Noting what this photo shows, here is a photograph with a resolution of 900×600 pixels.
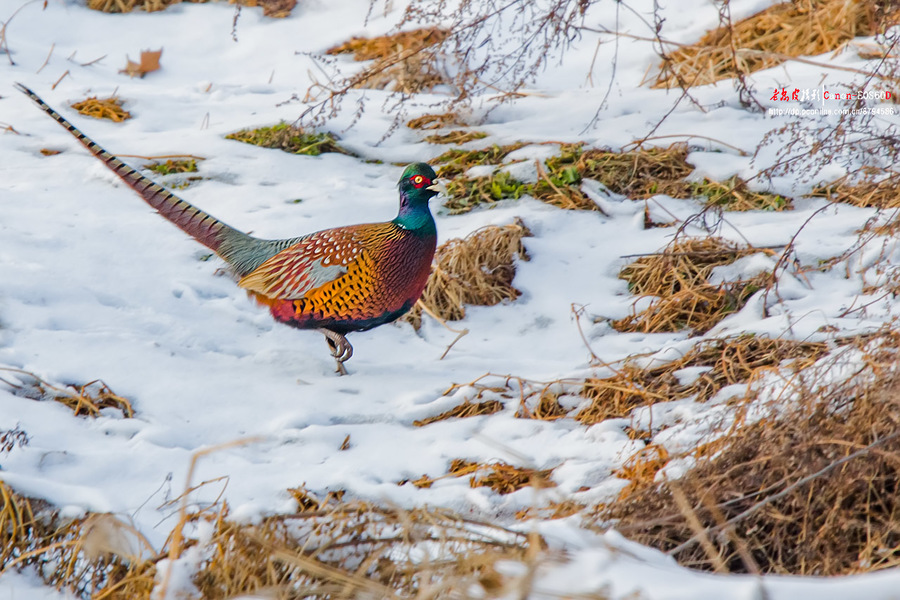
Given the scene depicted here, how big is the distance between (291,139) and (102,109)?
4.16 feet

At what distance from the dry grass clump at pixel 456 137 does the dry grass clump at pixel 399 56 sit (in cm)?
36

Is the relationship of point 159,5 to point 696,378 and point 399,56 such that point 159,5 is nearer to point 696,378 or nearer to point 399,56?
point 399,56

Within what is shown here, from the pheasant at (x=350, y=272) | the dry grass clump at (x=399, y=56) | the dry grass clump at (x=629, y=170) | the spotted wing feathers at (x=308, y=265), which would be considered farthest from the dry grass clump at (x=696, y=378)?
the dry grass clump at (x=399, y=56)

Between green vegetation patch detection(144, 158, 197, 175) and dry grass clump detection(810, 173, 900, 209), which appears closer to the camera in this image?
dry grass clump detection(810, 173, 900, 209)

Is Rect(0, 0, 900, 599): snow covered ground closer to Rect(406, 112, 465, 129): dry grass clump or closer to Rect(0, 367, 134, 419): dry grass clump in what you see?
Rect(0, 367, 134, 419): dry grass clump

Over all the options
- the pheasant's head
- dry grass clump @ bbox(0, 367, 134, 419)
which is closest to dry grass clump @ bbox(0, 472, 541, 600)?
dry grass clump @ bbox(0, 367, 134, 419)

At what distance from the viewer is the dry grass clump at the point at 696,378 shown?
2.89 metres

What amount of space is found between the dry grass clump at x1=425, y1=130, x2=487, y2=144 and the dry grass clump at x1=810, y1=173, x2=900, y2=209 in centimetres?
195

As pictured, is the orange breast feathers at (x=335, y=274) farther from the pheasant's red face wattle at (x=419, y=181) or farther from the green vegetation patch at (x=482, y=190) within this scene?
the green vegetation patch at (x=482, y=190)

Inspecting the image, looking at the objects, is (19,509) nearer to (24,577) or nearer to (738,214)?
(24,577)

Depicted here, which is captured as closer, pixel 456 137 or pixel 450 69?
pixel 456 137

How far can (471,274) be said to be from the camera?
398 cm

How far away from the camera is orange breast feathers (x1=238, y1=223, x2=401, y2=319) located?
11.1ft

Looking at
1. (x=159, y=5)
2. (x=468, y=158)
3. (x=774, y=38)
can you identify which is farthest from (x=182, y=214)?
(x=774, y=38)
